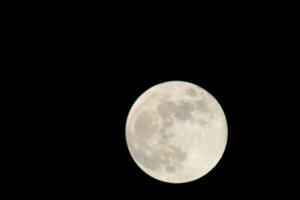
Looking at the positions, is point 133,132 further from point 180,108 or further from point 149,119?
point 180,108

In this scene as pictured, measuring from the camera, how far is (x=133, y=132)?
941cm

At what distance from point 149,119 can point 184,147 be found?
0.83 m

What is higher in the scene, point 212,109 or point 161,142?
point 212,109

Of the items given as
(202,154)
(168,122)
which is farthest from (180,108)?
(202,154)

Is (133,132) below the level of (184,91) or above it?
below

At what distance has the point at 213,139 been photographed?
9164 millimetres

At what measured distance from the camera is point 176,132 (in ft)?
29.3

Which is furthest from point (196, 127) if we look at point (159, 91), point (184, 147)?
point (159, 91)

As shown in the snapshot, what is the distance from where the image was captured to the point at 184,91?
30.8ft

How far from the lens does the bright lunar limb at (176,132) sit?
354 inches

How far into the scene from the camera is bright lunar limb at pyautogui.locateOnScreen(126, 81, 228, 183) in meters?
8.98

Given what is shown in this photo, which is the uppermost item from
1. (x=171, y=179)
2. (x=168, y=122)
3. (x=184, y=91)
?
(x=184, y=91)

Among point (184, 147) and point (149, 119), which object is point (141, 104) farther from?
point (184, 147)

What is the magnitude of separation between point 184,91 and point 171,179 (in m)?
1.67
